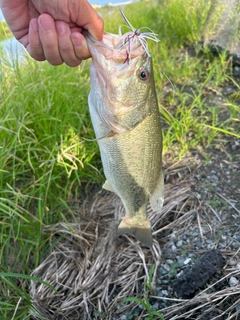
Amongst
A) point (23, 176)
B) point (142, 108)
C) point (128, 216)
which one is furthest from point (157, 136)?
point (23, 176)

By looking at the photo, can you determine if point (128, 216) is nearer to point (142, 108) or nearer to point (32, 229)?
point (142, 108)

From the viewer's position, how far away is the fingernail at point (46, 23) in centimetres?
159

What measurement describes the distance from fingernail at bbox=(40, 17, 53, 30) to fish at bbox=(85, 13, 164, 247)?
18 centimetres

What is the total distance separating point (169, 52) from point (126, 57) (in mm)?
3623

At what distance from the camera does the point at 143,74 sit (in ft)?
5.41

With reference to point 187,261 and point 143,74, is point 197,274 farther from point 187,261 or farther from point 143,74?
point 143,74

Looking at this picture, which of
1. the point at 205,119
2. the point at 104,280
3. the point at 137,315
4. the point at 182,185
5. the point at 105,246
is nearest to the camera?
the point at 137,315

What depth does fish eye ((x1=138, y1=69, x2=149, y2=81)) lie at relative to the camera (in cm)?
164

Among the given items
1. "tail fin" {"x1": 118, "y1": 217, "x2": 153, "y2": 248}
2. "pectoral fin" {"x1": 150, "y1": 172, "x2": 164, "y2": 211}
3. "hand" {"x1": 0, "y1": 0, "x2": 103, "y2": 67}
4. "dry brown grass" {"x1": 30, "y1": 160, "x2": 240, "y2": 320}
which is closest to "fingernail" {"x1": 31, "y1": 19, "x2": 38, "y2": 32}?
"hand" {"x1": 0, "y1": 0, "x2": 103, "y2": 67}

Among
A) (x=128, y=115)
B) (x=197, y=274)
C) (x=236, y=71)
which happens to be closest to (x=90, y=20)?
(x=128, y=115)

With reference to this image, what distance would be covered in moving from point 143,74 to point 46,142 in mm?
1524

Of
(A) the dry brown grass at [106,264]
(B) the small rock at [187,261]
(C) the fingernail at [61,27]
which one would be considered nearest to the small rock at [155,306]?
(A) the dry brown grass at [106,264]

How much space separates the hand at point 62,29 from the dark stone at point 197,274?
137cm

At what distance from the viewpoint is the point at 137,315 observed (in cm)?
203
